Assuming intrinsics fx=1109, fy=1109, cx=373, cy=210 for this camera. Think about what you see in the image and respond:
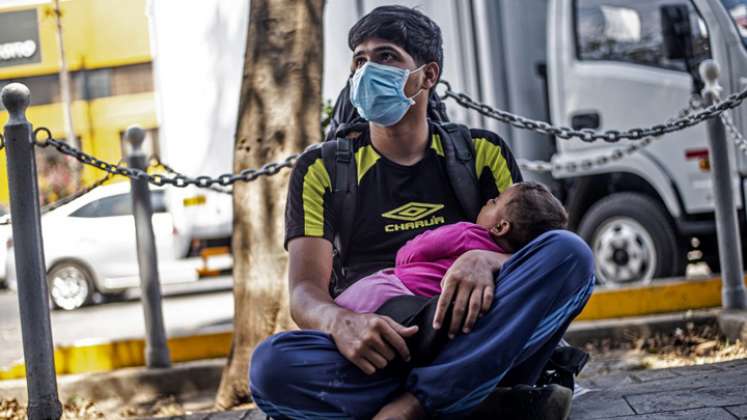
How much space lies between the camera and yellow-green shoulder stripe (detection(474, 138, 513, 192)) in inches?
129

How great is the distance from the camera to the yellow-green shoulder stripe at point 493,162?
10.8 feet

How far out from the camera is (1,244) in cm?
494

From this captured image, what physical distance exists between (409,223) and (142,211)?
283 centimetres

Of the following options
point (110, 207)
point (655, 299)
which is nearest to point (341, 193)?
point (655, 299)

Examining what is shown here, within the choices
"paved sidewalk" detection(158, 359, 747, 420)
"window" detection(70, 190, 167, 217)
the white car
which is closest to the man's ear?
"paved sidewalk" detection(158, 359, 747, 420)

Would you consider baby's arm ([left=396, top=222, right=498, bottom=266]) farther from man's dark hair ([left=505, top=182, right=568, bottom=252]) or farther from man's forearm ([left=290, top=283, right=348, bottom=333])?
man's forearm ([left=290, top=283, right=348, bottom=333])

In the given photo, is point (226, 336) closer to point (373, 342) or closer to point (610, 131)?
point (610, 131)

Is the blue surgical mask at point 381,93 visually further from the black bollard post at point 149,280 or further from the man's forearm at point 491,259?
the black bollard post at point 149,280

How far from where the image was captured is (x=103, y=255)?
43.2ft

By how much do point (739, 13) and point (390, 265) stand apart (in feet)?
17.8

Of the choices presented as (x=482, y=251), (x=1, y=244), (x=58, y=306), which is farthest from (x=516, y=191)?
(x=58, y=306)

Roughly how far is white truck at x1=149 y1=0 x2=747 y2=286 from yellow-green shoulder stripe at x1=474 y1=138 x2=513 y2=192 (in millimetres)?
4682

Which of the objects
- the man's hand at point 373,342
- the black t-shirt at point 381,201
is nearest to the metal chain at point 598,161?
the black t-shirt at point 381,201

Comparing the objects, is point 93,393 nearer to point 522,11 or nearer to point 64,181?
point 522,11
